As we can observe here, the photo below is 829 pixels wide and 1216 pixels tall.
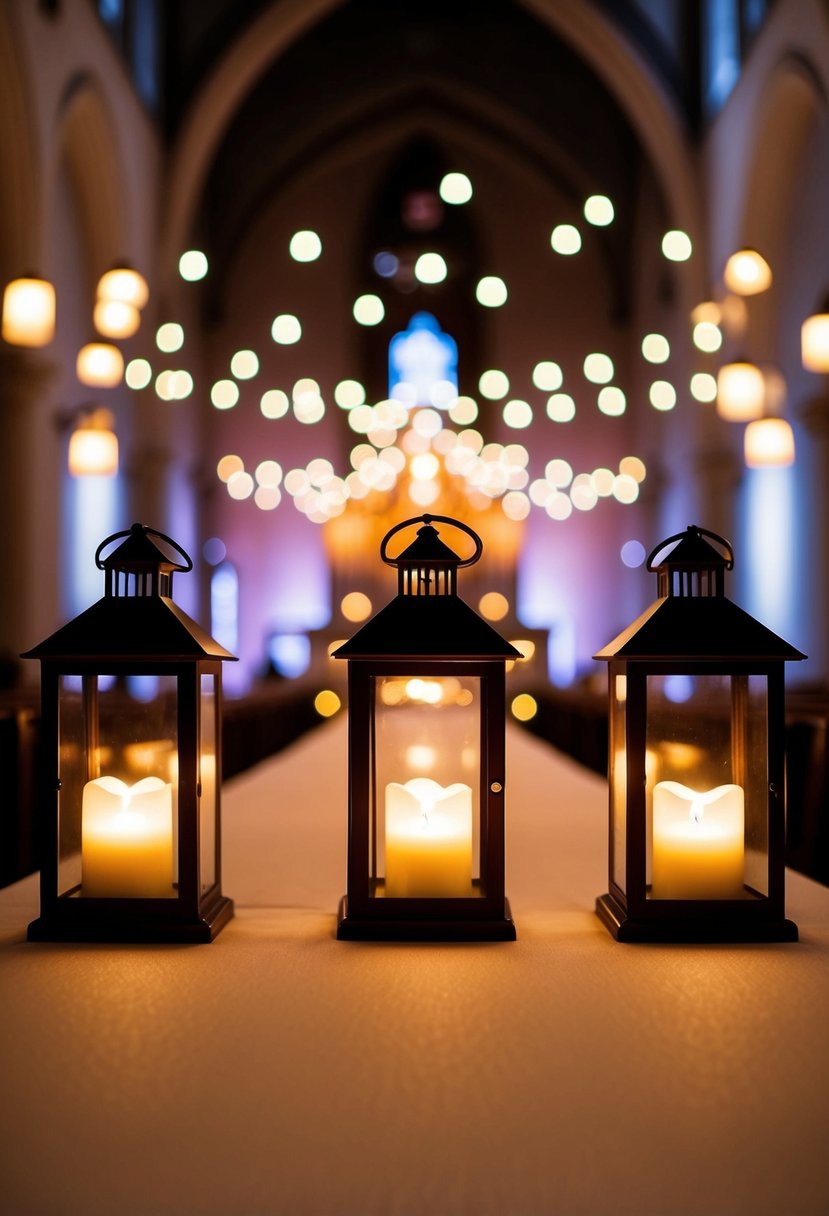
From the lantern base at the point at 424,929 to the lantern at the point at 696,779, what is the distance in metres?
0.18

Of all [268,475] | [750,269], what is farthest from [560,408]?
[268,475]

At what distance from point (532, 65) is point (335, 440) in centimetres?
697

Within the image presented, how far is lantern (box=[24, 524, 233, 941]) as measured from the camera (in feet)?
5.32

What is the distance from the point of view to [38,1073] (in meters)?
1.13

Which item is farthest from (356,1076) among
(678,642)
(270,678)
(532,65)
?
(532,65)

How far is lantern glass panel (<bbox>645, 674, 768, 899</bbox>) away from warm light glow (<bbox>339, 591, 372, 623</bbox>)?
15.6 metres

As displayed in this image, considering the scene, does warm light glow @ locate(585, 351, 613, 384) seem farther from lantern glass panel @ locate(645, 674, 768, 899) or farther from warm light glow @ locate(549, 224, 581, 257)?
lantern glass panel @ locate(645, 674, 768, 899)

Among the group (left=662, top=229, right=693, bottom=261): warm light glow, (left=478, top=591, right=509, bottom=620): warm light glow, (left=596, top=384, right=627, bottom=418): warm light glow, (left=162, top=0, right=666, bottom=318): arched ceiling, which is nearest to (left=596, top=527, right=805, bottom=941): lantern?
(left=662, top=229, right=693, bottom=261): warm light glow

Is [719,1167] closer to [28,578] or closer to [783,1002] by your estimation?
[783,1002]

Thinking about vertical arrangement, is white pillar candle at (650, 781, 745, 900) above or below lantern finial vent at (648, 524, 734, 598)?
below

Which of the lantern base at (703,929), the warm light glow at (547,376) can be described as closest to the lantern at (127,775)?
the lantern base at (703,929)

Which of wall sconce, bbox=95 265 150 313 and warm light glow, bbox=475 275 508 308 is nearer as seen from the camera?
warm light glow, bbox=475 275 508 308

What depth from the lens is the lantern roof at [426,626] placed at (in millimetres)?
1590

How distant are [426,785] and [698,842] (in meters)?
0.40
